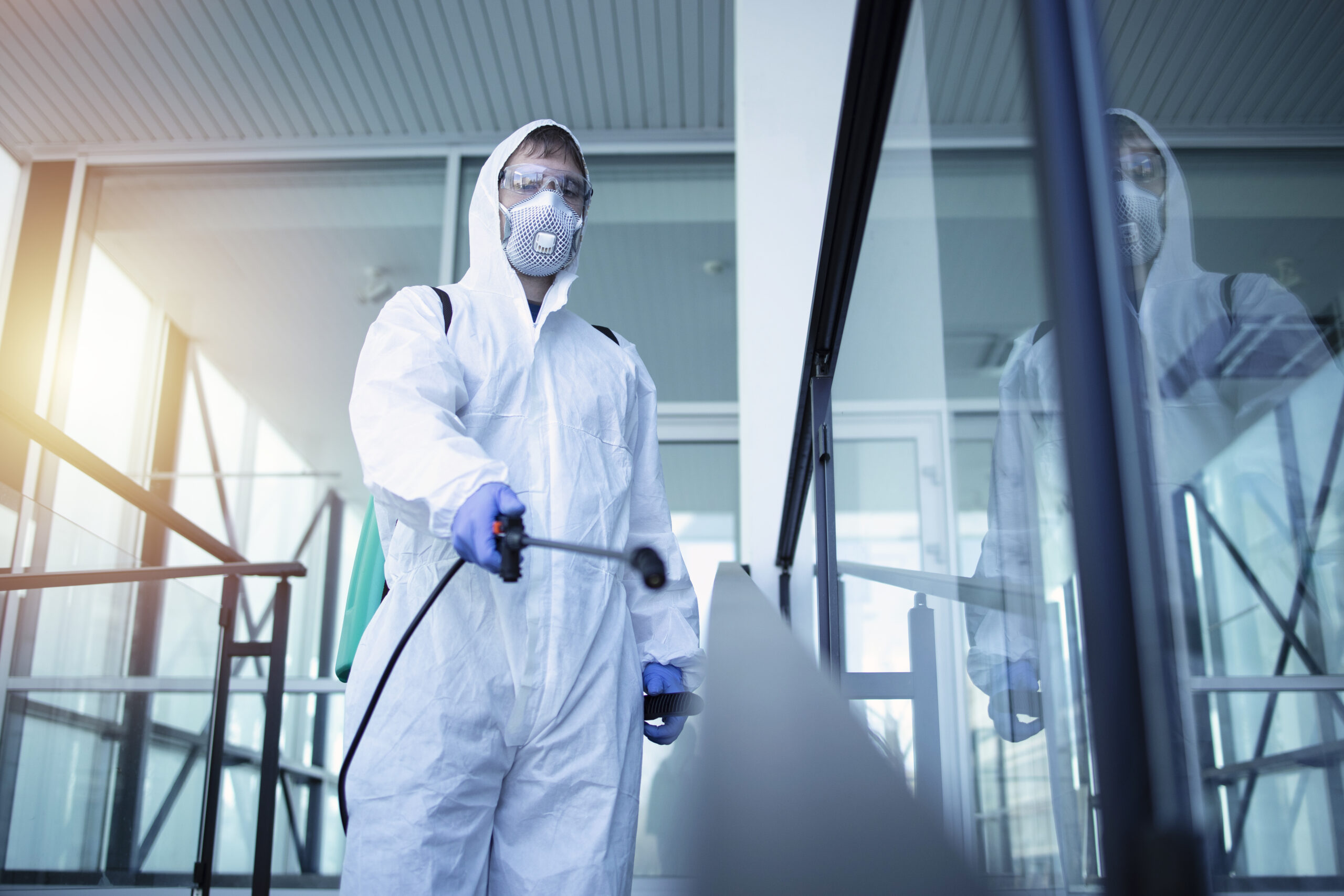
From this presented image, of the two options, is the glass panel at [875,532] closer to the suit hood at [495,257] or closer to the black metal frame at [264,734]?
the suit hood at [495,257]

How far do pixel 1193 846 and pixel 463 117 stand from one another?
3.74 m

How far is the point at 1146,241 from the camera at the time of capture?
723mm

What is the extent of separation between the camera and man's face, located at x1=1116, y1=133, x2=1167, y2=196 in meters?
0.60

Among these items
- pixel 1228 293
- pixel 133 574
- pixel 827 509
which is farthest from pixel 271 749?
pixel 1228 293

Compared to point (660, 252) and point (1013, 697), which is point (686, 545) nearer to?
point (660, 252)

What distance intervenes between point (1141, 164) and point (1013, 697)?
1.49 feet

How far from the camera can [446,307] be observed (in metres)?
1.41

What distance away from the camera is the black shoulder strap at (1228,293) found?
1068 mm

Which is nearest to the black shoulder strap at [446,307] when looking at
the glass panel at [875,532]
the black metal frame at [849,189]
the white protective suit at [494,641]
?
the white protective suit at [494,641]

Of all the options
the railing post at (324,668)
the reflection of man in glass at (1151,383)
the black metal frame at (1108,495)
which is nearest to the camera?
the black metal frame at (1108,495)

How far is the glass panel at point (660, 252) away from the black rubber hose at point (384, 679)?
2.54 meters

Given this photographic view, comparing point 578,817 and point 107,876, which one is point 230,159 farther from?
point 578,817

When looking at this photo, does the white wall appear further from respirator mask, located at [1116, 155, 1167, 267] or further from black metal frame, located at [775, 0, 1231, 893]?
black metal frame, located at [775, 0, 1231, 893]

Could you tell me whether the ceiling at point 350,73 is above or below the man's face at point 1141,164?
above
